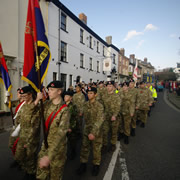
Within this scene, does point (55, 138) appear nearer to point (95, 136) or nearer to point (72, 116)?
point (95, 136)

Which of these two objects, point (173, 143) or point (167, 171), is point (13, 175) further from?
point (173, 143)

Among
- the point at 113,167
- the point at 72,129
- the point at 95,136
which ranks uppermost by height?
the point at 95,136

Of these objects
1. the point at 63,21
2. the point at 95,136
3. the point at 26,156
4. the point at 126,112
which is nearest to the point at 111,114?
the point at 126,112

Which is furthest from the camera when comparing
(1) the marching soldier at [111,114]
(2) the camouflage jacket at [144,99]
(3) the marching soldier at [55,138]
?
(2) the camouflage jacket at [144,99]

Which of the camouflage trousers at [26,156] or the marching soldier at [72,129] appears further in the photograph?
the marching soldier at [72,129]

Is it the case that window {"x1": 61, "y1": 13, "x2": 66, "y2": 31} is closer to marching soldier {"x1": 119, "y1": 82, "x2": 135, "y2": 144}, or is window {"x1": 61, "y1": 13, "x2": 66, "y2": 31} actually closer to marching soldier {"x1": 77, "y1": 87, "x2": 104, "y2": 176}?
marching soldier {"x1": 119, "y1": 82, "x2": 135, "y2": 144}

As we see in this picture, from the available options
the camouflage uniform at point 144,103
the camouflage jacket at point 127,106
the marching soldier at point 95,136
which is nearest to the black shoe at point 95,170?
the marching soldier at point 95,136

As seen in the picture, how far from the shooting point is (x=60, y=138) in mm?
1786

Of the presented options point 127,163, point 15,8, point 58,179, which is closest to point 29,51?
point 58,179

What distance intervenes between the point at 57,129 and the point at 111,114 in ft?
7.54

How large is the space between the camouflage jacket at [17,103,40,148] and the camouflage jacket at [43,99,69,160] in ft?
1.54

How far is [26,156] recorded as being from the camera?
2523 millimetres

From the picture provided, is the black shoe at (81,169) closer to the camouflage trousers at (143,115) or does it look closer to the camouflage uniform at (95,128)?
the camouflage uniform at (95,128)

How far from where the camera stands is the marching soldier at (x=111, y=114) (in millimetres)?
3662
